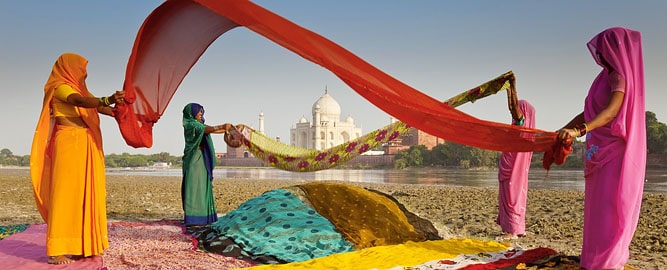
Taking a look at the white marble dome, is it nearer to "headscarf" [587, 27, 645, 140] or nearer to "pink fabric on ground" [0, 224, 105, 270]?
"pink fabric on ground" [0, 224, 105, 270]

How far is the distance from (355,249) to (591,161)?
1.80 m

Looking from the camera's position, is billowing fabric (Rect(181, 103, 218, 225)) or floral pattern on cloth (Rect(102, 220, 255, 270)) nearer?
floral pattern on cloth (Rect(102, 220, 255, 270))

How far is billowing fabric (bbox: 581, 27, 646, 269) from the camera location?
2725 millimetres

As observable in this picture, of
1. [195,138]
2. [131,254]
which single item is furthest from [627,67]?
[195,138]

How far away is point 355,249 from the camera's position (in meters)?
3.89

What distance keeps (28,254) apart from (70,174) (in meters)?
0.79

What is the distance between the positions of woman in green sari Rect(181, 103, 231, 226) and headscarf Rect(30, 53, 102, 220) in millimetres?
1496

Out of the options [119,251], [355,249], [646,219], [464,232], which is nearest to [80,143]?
[119,251]

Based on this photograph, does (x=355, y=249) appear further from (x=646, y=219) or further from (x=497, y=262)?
(x=646, y=219)

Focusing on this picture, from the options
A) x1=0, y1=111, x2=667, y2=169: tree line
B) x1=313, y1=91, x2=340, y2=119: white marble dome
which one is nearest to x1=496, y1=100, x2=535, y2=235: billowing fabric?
x1=0, y1=111, x2=667, y2=169: tree line

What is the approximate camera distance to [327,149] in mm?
4766

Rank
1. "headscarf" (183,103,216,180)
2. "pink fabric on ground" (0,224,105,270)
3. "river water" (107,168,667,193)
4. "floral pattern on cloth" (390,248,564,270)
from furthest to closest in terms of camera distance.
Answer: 1. "river water" (107,168,667,193)
2. "headscarf" (183,103,216,180)
3. "pink fabric on ground" (0,224,105,270)
4. "floral pattern on cloth" (390,248,564,270)

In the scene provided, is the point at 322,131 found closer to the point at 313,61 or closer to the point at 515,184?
the point at 515,184

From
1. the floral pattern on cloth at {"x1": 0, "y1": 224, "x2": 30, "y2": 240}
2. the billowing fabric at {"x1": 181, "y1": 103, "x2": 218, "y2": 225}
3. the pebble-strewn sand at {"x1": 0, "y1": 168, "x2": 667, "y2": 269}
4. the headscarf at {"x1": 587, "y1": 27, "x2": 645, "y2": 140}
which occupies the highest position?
the headscarf at {"x1": 587, "y1": 27, "x2": 645, "y2": 140}
